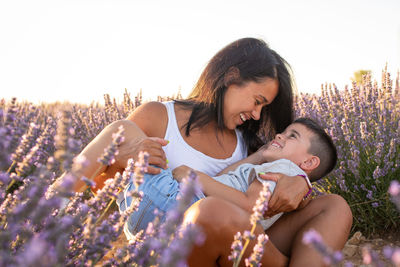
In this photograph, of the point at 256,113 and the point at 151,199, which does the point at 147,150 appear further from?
the point at 256,113

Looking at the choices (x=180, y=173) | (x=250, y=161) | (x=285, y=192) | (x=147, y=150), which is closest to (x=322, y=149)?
(x=250, y=161)

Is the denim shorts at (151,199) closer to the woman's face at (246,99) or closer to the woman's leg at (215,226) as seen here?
the woman's leg at (215,226)

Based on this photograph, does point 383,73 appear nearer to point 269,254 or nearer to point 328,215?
point 328,215

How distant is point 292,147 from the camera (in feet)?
8.46

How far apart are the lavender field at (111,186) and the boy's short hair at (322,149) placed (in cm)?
16

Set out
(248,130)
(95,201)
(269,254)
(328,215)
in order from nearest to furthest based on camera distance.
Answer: (95,201) < (269,254) < (328,215) < (248,130)

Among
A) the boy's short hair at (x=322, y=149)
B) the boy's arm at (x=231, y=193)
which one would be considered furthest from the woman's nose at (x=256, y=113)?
the boy's arm at (x=231, y=193)

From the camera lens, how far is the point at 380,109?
11.5ft

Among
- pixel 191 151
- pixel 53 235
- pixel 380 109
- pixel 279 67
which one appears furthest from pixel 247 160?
pixel 53 235

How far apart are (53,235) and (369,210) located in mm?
2488

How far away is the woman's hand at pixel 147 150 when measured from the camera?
210 cm

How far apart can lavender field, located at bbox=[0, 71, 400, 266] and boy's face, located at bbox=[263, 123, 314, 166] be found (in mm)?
387

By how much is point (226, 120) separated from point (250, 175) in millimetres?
542

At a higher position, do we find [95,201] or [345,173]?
[95,201]
